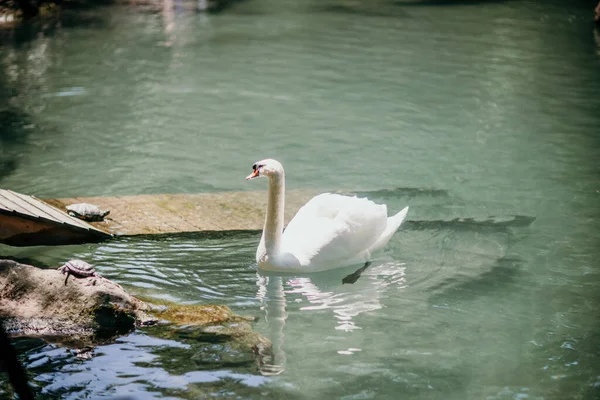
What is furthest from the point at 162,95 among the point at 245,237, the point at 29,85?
the point at 245,237

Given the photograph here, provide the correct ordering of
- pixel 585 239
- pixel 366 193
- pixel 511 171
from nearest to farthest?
pixel 585 239, pixel 366 193, pixel 511 171

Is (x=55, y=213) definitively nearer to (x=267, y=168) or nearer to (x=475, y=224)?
(x=267, y=168)

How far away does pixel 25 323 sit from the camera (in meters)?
5.61

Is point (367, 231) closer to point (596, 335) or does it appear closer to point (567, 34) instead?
point (596, 335)

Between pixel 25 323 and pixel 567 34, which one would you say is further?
pixel 567 34

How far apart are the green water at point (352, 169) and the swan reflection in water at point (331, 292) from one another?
24 millimetres


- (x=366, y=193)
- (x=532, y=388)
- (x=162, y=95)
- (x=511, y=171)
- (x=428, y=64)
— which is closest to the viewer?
(x=532, y=388)

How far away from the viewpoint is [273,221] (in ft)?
22.8

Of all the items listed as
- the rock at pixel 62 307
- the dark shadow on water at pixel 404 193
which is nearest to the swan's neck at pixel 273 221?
the rock at pixel 62 307

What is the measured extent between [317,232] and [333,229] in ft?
0.47

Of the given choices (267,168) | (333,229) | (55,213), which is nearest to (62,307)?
(55,213)

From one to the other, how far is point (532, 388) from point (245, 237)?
135 inches

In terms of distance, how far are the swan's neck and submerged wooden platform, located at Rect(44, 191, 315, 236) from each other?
38.7 inches

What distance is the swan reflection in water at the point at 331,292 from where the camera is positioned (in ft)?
19.8
